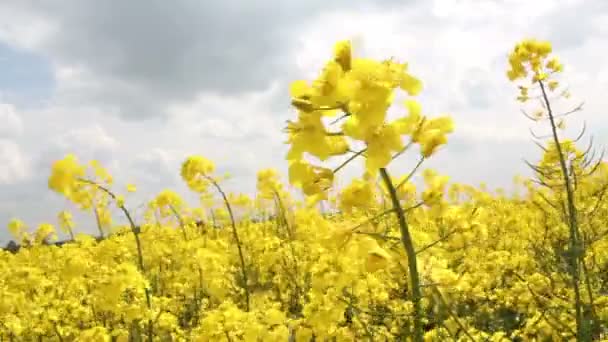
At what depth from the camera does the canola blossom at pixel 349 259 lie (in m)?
1.60

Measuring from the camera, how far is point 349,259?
4.10 metres

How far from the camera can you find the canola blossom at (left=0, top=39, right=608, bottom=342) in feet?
5.24

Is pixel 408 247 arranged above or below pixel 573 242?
below

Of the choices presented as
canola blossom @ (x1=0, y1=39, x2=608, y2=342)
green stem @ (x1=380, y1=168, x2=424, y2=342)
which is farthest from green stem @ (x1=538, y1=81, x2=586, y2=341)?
green stem @ (x1=380, y1=168, x2=424, y2=342)

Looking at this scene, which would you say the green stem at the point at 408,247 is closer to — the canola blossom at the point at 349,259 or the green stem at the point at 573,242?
the canola blossom at the point at 349,259

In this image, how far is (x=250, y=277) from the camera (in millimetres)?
7656

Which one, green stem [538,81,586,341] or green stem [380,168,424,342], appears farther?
green stem [538,81,586,341]

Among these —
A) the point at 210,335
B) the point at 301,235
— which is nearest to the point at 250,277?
the point at 301,235

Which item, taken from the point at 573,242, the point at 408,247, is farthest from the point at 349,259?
the point at 408,247

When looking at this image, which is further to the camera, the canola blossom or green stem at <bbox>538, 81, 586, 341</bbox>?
green stem at <bbox>538, 81, 586, 341</bbox>

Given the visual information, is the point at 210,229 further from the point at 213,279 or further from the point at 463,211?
the point at 463,211

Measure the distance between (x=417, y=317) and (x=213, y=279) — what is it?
16.1 feet

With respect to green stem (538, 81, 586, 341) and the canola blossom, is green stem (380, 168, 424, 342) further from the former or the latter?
green stem (538, 81, 586, 341)

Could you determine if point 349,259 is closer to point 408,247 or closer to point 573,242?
point 573,242
